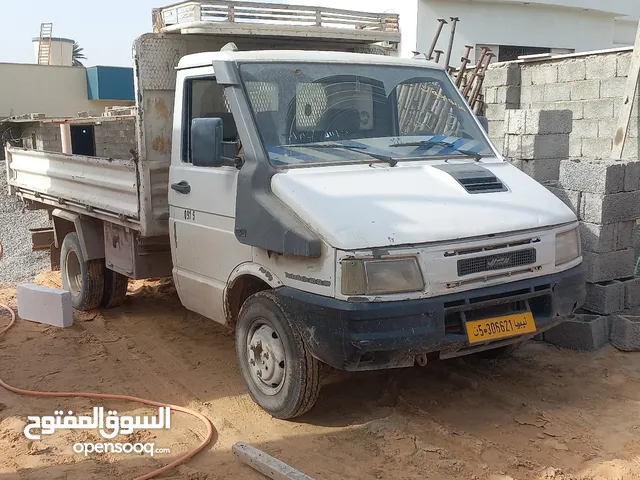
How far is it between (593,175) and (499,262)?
1.92 meters

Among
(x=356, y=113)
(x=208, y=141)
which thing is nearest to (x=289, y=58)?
(x=356, y=113)

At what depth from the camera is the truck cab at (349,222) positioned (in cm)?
385

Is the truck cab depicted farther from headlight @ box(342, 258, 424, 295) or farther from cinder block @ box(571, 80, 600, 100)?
cinder block @ box(571, 80, 600, 100)

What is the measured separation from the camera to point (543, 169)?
6055mm

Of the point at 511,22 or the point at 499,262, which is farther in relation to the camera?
the point at 511,22

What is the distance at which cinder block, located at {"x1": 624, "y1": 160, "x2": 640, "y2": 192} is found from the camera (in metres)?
5.61

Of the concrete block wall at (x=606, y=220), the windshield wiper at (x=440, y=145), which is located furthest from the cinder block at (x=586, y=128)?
the windshield wiper at (x=440, y=145)

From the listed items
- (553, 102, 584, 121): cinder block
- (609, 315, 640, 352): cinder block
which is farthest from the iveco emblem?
(553, 102, 584, 121): cinder block

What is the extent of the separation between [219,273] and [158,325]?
2205 millimetres

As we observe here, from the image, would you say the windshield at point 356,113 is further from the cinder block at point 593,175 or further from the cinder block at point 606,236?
the cinder block at point 606,236

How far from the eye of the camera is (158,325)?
272 inches

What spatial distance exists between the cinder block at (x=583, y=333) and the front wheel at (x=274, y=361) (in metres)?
2.42

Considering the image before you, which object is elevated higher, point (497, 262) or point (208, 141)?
point (208, 141)

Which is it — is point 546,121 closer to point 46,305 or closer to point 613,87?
point 613,87
